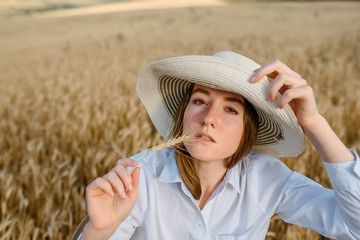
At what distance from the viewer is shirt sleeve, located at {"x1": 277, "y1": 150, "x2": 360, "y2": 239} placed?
1065 mm

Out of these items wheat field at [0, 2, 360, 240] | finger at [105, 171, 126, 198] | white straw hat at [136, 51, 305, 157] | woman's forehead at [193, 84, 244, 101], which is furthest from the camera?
wheat field at [0, 2, 360, 240]

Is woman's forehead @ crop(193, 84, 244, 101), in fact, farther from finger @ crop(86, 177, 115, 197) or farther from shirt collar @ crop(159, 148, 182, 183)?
finger @ crop(86, 177, 115, 197)

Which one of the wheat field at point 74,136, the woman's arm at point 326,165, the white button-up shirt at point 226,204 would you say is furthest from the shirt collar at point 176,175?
the wheat field at point 74,136

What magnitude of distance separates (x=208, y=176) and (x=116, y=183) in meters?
0.46

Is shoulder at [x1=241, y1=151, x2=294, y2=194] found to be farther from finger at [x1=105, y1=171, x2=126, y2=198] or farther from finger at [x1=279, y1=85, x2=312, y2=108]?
finger at [x1=105, y1=171, x2=126, y2=198]

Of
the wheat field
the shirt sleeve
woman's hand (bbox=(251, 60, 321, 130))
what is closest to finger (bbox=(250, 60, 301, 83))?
woman's hand (bbox=(251, 60, 321, 130))

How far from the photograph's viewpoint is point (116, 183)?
3.23 feet

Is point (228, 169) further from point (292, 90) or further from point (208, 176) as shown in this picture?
point (292, 90)

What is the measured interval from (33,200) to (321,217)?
1525 millimetres

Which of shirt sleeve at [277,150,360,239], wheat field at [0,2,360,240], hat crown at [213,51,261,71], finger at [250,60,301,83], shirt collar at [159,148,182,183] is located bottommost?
wheat field at [0,2,360,240]

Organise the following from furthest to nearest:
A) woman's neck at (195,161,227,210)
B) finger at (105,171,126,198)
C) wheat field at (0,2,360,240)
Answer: wheat field at (0,2,360,240) → woman's neck at (195,161,227,210) → finger at (105,171,126,198)

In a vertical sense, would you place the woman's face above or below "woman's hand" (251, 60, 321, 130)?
below

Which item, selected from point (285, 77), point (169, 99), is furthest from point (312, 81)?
point (285, 77)

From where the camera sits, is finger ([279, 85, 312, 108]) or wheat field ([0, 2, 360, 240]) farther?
wheat field ([0, 2, 360, 240])
